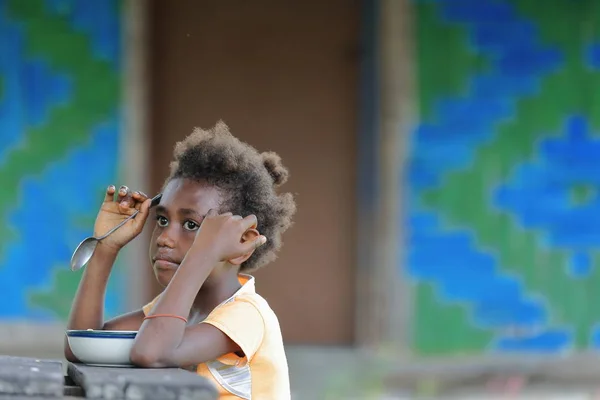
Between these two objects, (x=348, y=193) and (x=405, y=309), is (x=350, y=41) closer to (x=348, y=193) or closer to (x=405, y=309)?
(x=348, y=193)

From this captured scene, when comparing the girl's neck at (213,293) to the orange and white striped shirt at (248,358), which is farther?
the girl's neck at (213,293)

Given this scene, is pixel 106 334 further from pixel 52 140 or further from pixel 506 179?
pixel 506 179

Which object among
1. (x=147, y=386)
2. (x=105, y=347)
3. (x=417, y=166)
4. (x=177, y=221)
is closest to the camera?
(x=147, y=386)

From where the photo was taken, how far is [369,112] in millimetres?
6859

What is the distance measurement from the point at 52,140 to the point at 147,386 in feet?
15.8

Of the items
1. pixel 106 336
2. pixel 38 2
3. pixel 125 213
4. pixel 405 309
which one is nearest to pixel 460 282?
pixel 405 309

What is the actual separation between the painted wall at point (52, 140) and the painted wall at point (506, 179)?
68.9 inches

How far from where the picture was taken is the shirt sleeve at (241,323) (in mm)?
2492

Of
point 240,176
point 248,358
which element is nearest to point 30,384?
point 248,358

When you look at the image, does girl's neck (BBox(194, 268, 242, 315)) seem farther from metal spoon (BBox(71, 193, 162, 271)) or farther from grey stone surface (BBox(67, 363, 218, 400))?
grey stone surface (BBox(67, 363, 218, 400))

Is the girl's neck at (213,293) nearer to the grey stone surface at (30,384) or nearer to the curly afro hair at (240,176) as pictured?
the curly afro hair at (240,176)

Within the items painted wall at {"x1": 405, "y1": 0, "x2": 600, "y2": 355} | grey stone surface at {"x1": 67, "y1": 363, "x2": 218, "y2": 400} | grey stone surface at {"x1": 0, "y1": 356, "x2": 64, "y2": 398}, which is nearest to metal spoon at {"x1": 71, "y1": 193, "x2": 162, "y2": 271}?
grey stone surface at {"x1": 67, "y1": 363, "x2": 218, "y2": 400}

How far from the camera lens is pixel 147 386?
184 cm

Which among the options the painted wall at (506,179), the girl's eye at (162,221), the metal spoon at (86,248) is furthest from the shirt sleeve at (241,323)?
the painted wall at (506,179)
